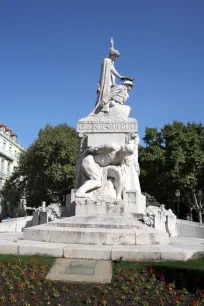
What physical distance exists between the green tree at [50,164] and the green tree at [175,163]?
7506mm

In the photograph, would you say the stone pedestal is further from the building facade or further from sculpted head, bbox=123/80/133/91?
the building facade

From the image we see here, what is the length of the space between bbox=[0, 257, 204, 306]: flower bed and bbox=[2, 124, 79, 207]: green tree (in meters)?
24.4

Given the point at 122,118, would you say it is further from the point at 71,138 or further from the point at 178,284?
the point at 71,138

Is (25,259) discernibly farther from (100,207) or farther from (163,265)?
(100,207)

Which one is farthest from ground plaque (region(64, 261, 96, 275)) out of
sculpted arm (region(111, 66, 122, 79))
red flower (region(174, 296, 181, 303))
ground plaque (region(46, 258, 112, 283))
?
sculpted arm (region(111, 66, 122, 79))

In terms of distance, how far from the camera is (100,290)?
14.3 ft

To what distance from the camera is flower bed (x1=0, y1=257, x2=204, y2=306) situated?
13.4 feet

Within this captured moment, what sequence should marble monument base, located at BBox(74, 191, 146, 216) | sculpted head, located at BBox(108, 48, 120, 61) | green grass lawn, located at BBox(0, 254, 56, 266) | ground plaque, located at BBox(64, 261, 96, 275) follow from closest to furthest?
ground plaque, located at BBox(64, 261, 96, 275), green grass lawn, located at BBox(0, 254, 56, 266), marble monument base, located at BBox(74, 191, 146, 216), sculpted head, located at BBox(108, 48, 120, 61)

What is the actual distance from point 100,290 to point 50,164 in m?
27.0

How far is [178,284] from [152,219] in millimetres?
5027

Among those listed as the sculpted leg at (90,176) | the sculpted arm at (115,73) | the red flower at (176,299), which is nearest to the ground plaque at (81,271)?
the red flower at (176,299)

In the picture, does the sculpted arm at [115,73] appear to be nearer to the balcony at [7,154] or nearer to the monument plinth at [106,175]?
the monument plinth at [106,175]

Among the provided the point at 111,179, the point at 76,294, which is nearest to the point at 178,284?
the point at 76,294

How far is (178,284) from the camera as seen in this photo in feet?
15.7
